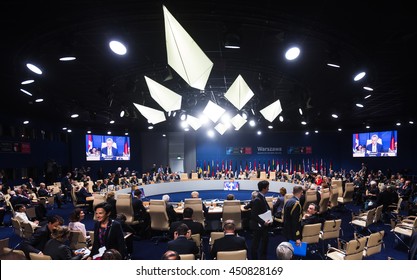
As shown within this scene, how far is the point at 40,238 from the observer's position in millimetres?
3816

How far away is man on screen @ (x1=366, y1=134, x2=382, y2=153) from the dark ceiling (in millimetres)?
7906

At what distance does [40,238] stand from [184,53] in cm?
386

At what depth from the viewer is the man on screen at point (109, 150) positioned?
1735 cm

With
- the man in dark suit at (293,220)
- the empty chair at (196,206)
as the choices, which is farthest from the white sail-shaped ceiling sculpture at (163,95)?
the man in dark suit at (293,220)

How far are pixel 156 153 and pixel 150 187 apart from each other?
19.2ft

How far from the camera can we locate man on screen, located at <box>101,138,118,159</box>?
1735 centimetres

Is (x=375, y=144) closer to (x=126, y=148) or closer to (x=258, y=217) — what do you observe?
(x=258, y=217)

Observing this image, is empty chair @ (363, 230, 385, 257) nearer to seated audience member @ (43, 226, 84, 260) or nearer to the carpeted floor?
the carpeted floor

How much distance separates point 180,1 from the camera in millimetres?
3801

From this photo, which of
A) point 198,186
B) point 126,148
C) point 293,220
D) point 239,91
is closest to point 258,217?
point 293,220

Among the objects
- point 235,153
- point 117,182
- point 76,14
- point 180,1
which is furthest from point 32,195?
point 235,153

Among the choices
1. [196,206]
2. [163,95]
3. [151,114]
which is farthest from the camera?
[151,114]

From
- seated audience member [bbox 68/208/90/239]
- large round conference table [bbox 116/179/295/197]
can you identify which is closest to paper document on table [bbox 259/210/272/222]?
seated audience member [bbox 68/208/90/239]

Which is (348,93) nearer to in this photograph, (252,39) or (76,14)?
(252,39)
